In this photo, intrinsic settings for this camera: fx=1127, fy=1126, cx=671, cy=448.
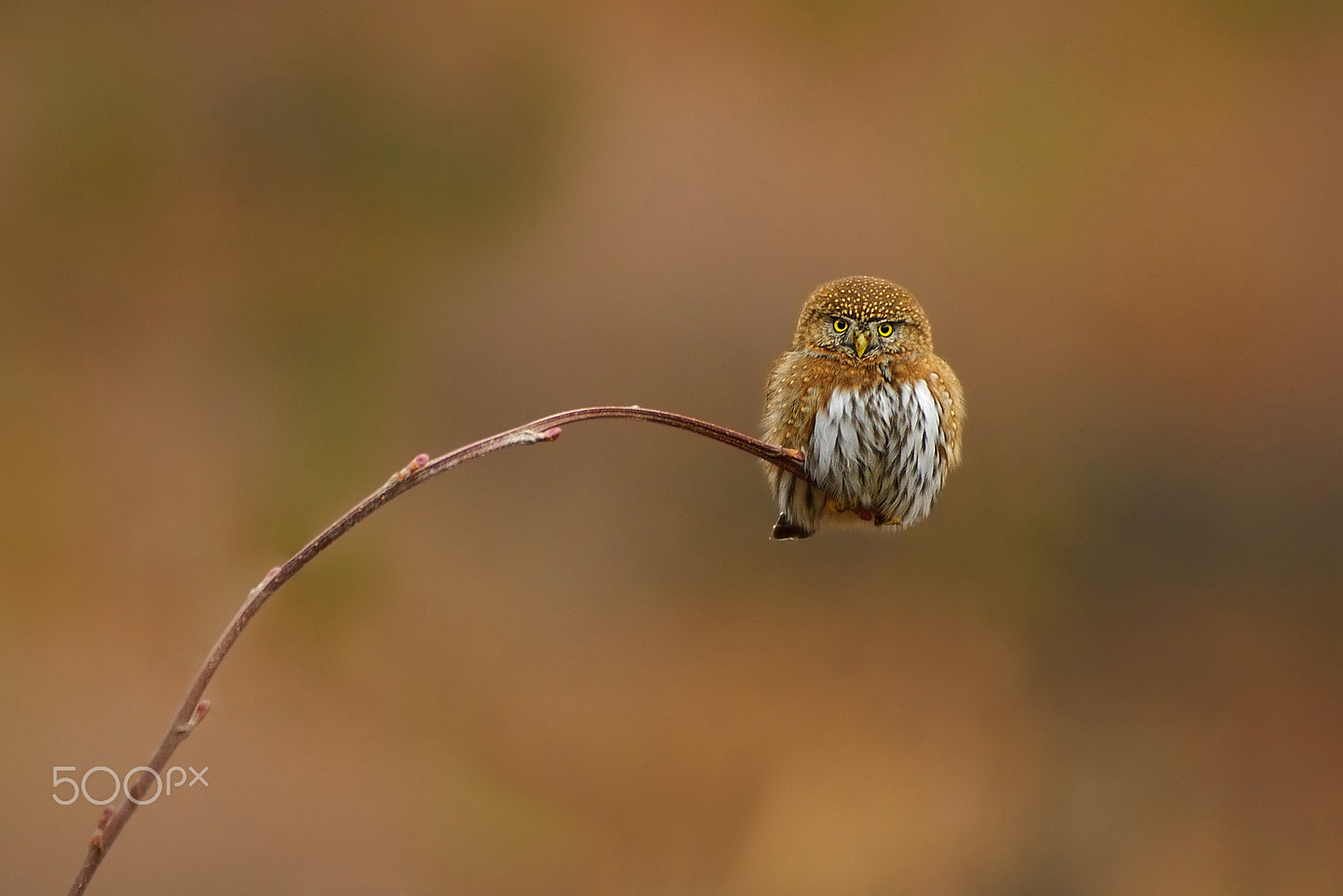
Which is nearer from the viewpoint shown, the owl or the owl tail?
the owl

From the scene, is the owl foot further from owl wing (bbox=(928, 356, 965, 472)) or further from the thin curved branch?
the thin curved branch

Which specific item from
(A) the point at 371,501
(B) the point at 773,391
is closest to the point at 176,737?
(A) the point at 371,501

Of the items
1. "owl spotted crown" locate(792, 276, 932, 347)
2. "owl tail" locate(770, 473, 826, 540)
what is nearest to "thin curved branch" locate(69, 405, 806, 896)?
"owl spotted crown" locate(792, 276, 932, 347)

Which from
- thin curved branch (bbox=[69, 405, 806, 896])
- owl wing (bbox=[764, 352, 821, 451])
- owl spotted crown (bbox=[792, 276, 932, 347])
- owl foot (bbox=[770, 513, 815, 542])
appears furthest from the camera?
owl foot (bbox=[770, 513, 815, 542])

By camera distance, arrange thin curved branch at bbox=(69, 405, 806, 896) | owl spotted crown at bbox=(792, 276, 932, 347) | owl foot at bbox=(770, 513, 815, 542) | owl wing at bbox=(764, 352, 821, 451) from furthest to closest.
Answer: owl foot at bbox=(770, 513, 815, 542), owl wing at bbox=(764, 352, 821, 451), owl spotted crown at bbox=(792, 276, 932, 347), thin curved branch at bbox=(69, 405, 806, 896)

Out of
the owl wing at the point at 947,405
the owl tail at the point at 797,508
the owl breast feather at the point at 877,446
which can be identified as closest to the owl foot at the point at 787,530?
the owl tail at the point at 797,508

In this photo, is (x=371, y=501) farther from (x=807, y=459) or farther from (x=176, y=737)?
(x=807, y=459)

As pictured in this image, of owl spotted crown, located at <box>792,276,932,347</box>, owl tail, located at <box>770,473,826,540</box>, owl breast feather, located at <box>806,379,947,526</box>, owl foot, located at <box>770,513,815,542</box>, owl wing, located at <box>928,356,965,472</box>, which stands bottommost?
owl foot, located at <box>770,513,815,542</box>
